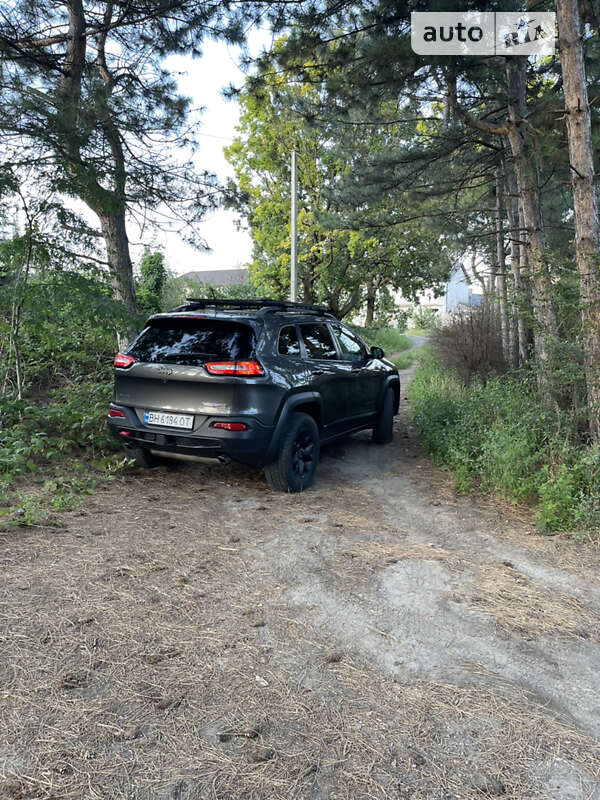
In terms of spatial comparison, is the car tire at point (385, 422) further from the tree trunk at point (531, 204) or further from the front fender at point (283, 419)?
the front fender at point (283, 419)

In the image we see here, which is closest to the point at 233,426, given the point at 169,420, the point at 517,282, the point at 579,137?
the point at 169,420

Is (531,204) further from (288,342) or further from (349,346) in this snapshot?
(288,342)

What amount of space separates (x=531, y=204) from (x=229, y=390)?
18.6ft

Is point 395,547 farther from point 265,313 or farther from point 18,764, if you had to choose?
point 18,764

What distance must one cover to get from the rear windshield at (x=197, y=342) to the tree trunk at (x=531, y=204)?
3.05m

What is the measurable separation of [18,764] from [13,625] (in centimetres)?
118

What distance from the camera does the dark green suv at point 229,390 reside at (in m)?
5.36

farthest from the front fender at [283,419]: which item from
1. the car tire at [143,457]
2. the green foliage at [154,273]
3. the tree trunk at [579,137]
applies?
the green foliage at [154,273]

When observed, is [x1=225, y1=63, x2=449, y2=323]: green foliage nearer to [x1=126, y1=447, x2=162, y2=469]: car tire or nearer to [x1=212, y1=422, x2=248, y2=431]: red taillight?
[x1=126, y1=447, x2=162, y2=469]: car tire

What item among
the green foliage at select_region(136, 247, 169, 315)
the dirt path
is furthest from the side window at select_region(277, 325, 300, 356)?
the green foliage at select_region(136, 247, 169, 315)

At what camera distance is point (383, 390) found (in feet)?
26.9

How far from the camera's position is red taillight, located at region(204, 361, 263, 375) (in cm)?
534

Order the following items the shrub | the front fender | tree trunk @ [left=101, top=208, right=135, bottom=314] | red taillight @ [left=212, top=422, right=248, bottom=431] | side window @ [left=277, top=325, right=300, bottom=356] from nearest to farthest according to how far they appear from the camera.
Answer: red taillight @ [left=212, top=422, right=248, bottom=431], the front fender, side window @ [left=277, top=325, right=300, bottom=356], tree trunk @ [left=101, top=208, right=135, bottom=314], the shrub

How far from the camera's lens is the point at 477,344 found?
42.3 ft
